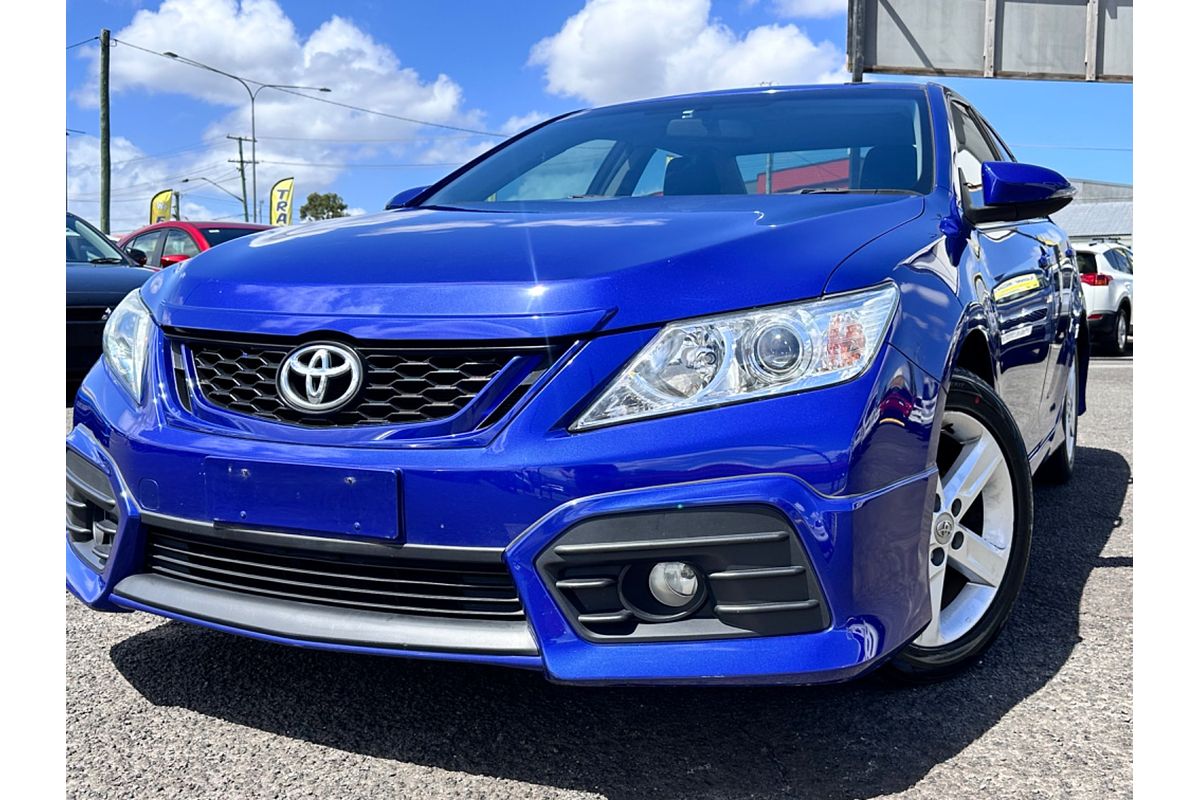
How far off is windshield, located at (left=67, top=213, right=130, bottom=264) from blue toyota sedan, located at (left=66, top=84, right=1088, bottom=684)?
565 cm

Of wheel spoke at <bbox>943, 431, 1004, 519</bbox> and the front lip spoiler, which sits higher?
wheel spoke at <bbox>943, 431, 1004, 519</bbox>

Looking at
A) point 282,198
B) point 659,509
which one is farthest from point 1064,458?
point 282,198

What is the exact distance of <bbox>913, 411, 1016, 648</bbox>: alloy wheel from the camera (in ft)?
7.63

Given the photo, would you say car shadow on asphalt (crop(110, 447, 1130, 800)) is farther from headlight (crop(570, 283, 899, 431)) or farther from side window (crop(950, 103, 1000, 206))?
side window (crop(950, 103, 1000, 206))

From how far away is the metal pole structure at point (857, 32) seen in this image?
16.5 meters

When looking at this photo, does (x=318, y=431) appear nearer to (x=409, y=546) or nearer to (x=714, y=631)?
(x=409, y=546)

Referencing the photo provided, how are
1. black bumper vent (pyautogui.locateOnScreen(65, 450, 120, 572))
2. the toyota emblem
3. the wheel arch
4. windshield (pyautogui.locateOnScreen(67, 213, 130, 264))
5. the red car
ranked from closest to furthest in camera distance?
the toyota emblem → black bumper vent (pyautogui.locateOnScreen(65, 450, 120, 572)) → the wheel arch → windshield (pyautogui.locateOnScreen(67, 213, 130, 264)) → the red car

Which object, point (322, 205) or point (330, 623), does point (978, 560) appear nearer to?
point (330, 623)

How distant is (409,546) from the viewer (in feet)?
6.20

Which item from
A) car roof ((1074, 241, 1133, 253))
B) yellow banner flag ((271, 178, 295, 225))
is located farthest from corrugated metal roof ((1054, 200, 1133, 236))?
car roof ((1074, 241, 1133, 253))

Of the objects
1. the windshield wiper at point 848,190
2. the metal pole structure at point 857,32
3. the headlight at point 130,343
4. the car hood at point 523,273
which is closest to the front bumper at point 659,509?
the car hood at point 523,273

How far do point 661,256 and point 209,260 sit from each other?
1001mm

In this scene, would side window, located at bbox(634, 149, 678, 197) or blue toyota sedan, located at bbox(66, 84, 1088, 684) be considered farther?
side window, located at bbox(634, 149, 678, 197)

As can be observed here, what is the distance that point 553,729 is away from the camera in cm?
222
